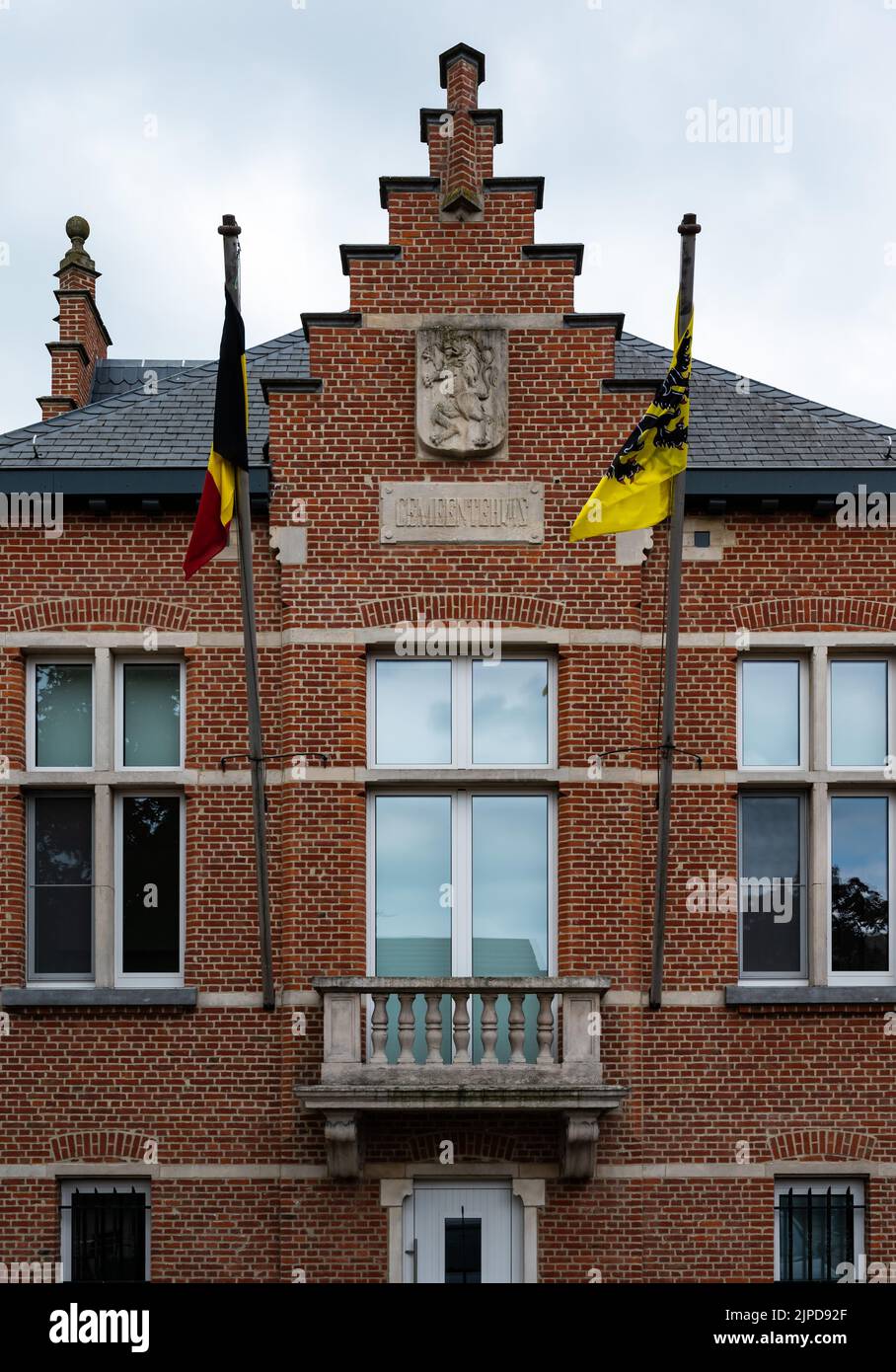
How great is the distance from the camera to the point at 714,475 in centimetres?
1398

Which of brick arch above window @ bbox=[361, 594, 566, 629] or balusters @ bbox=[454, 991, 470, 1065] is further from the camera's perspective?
brick arch above window @ bbox=[361, 594, 566, 629]

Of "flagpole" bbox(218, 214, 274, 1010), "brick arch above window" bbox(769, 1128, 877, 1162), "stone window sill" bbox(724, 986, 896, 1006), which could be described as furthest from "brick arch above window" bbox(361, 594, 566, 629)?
"brick arch above window" bbox(769, 1128, 877, 1162)

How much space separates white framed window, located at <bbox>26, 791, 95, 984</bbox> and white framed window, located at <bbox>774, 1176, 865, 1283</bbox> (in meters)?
5.61

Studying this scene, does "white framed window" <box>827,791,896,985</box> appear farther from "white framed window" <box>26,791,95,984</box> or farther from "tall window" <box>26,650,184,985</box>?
"white framed window" <box>26,791,95,984</box>

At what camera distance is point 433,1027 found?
42.5 feet

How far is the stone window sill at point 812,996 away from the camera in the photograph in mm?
13602

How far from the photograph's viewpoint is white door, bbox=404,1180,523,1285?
13438mm

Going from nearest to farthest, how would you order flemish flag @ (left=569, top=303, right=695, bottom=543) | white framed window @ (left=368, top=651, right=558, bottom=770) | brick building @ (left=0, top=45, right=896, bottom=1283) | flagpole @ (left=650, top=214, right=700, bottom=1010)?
flagpole @ (left=650, top=214, right=700, bottom=1010) < flemish flag @ (left=569, top=303, right=695, bottom=543) < brick building @ (left=0, top=45, right=896, bottom=1283) < white framed window @ (left=368, top=651, right=558, bottom=770)

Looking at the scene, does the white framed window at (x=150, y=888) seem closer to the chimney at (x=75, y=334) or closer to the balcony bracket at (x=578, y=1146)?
the balcony bracket at (x=578, y=1146)

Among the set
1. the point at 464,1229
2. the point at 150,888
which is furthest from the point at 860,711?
the point at 150,888

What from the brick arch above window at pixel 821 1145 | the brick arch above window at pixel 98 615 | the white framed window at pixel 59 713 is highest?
the brick arch above window at pixel 98 615

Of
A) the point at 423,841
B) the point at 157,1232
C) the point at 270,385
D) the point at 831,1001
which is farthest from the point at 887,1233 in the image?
the point at 270,385

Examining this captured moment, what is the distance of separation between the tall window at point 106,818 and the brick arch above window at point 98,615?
0.30m

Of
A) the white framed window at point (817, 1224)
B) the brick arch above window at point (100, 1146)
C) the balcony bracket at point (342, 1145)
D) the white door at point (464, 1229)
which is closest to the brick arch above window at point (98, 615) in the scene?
the brick arch above window at point (100, 1146)
